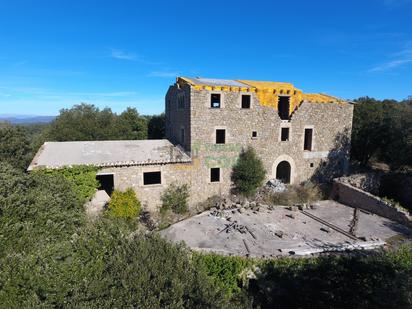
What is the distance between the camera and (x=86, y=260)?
6031 millimetres

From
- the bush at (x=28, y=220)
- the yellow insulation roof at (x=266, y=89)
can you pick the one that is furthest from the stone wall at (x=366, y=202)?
the bush at (x=28, y=220)

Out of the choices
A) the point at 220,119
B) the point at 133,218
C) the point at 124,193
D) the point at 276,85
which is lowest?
the point at 133,218

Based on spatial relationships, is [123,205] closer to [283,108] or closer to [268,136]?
[268,136]

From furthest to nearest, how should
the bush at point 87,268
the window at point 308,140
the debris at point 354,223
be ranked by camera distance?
1. the window at point 308,140
2. the debris at point 354,223
3. the bush at point 87,268

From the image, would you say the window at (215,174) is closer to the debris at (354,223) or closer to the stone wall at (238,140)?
the stone wall at (238,140)

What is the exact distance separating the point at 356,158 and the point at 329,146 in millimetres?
8704

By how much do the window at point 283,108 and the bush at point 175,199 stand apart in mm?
8967

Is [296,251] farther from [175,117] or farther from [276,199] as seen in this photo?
[175,117]

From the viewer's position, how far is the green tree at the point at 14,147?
915 inches

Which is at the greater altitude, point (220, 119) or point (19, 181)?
point (220, 119)

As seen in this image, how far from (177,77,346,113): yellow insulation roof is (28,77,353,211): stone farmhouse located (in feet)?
0.21

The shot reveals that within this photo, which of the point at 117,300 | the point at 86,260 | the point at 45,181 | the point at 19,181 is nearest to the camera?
the point at 117,300

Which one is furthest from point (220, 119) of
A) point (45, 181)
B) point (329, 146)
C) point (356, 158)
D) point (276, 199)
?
point (356, 158)

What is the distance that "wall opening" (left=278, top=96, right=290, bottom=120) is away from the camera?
63.5 ft
